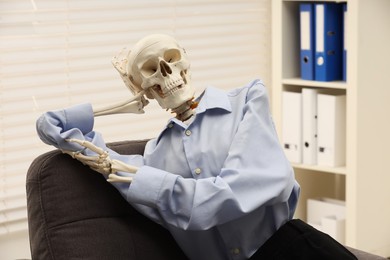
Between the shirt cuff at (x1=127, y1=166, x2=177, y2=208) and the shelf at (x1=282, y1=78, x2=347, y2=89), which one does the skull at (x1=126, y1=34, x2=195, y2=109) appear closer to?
the shirt cuff at (x1=127, y1=166, x2=177, y2=208)

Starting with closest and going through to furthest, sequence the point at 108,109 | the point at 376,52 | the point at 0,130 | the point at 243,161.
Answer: the point at 243,161
the point at 108,109
the point at 0,130
the point at 376,52

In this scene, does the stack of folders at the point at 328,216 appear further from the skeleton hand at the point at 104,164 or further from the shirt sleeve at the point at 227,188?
→ the skeleton hand at the point at 104,164

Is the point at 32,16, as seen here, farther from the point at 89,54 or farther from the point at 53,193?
the point at 53,193

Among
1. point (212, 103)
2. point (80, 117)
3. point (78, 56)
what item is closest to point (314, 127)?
point (78, 56)

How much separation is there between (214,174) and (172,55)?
0.33 metres

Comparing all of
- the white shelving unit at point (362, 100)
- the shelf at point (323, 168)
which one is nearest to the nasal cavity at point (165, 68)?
the white shelving unit at point (362, 100)

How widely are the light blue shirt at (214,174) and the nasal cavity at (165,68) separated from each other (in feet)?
0.40

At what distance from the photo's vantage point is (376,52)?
3072 mm

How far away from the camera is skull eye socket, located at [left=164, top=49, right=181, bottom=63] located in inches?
78.8

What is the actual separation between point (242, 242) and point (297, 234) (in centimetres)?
14

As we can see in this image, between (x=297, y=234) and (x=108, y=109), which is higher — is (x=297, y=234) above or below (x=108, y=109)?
below

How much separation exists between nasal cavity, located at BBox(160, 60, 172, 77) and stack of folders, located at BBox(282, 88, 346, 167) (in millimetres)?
1280

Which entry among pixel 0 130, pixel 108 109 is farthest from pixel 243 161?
pixel 0 130

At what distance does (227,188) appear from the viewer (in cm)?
180
